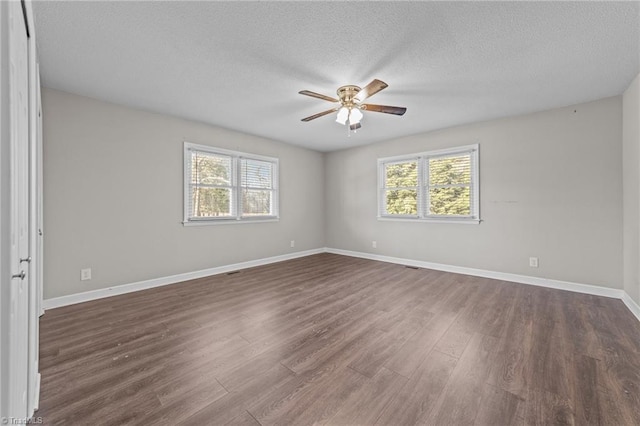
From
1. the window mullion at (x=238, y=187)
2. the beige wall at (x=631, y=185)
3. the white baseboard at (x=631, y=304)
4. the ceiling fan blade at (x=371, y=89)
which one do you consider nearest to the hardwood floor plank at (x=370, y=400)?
the ceiling fan blade at (x=371, y=89)

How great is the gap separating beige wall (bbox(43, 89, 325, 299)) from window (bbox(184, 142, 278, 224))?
0.49 ft

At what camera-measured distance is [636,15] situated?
1.88 m

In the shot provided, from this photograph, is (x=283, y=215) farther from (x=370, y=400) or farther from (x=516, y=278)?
(x=370, y=400)

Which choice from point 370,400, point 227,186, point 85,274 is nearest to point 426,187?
point 227,186

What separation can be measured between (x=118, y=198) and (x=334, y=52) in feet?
10.8

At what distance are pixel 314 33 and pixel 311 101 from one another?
51.6 inches

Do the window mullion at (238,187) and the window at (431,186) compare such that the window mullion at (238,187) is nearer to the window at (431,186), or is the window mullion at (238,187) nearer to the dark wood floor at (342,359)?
the dark wood floor at (342,359)

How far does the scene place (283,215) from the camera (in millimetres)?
5605

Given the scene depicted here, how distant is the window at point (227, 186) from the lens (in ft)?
13.8

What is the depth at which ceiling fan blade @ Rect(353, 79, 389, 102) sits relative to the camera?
7.89ft

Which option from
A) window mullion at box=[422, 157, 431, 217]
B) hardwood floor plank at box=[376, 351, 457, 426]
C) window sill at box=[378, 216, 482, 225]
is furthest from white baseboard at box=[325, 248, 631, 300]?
hardwood floor plank at box=[376, 351, 457, 426]

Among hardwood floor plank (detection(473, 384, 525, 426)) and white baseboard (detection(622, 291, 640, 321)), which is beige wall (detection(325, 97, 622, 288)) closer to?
white baseboard (detection(622, 291, 640, 321))

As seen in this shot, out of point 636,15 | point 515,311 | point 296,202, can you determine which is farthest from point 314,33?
point 296,202

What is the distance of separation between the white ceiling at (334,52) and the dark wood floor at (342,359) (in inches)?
99.0
